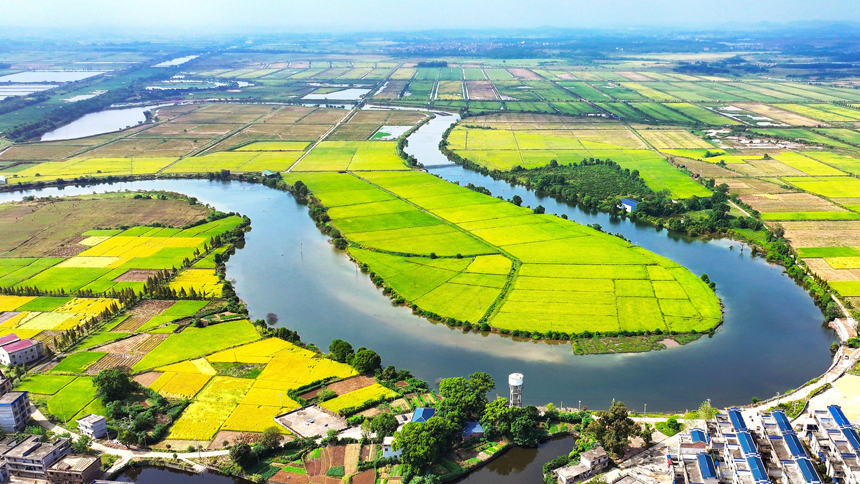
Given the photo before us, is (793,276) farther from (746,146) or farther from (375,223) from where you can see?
(746,146)

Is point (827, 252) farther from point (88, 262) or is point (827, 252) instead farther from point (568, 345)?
point (88, 262)

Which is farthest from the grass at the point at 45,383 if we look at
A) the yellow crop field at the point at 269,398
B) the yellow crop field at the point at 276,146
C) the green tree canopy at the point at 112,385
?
the yellow crop field at the point at 276,146

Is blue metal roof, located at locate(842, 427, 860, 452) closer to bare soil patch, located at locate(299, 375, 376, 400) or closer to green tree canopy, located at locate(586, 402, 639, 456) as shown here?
green tree canopy, located at locate(586, 402, 639, 456)

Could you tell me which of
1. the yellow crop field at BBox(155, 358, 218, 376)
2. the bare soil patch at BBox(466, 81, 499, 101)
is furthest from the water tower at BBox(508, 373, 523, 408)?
the bare soil patch at BBox(466, 81, 499, 101)

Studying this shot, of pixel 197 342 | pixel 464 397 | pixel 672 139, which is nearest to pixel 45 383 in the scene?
pixel 197 342

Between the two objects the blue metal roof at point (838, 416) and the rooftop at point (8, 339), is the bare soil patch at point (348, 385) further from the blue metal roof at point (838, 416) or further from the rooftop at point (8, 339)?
the blue metal roof at point (838, 416)

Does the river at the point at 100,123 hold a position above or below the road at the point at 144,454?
above
